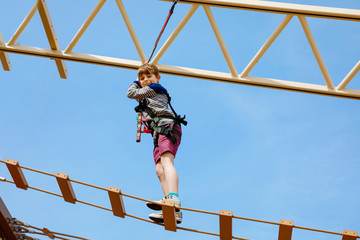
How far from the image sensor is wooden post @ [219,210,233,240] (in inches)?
246

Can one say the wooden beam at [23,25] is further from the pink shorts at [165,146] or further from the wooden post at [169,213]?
the wooden post at [169,213]

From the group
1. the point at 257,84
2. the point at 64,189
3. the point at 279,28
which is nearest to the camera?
the point at 64,189

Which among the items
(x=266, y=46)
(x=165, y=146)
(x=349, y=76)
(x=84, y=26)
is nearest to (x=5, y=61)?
(x=84, y=26)

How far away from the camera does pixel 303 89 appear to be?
8.39m

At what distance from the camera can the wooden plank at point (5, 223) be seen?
271 inches

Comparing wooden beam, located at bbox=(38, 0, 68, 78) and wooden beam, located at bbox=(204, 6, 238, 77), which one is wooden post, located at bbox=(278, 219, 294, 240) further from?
wooden beam, located at bbox=(38, 0, 68, 78)

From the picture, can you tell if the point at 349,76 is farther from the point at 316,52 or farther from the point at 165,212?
the point at 165,212

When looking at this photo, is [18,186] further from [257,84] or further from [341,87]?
[341,87]

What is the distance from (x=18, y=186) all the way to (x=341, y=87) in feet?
13.6

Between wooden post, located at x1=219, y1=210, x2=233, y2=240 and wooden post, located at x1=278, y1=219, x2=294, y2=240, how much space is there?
490 millimetres

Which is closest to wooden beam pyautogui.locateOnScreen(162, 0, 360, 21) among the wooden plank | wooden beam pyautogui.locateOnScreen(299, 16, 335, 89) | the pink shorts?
wooden beam pyautogui.locateOnScreen(299, 16, 335, 89)

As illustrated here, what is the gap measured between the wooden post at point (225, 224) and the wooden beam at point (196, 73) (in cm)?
256

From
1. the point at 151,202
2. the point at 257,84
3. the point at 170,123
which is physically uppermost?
the point at 257,84

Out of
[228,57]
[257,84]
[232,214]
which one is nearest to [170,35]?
[228,57]
